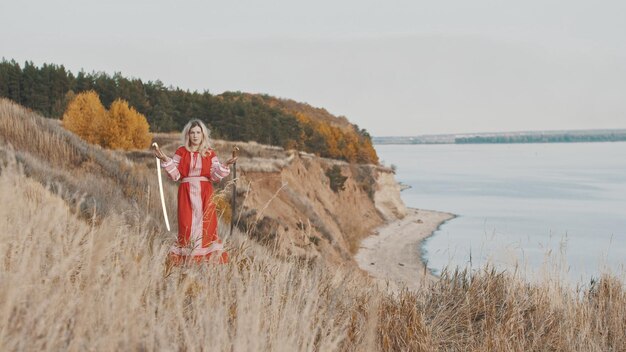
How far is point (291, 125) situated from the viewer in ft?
214

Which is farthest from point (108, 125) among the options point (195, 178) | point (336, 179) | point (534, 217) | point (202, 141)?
point (534, 217)

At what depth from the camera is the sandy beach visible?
128ft

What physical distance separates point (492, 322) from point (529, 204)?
79.0 meters

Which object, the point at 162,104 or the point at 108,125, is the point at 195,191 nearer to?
the point at 108,125

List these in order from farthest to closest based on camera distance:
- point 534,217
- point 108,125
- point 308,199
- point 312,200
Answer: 1. point 534,217
2. point 312,200
3. point 108,125
4. point 308,199

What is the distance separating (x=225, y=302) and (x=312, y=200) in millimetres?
38342

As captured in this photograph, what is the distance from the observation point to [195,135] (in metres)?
6.60

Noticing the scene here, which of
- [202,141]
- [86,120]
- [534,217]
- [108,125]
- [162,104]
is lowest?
[534,217]

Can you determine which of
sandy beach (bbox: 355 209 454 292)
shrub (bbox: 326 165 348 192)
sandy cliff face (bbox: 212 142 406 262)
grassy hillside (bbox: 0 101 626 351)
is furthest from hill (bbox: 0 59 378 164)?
grassy hillside (bbox: 0 101 626 351)

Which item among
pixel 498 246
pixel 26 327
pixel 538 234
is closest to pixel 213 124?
pixel 538 234

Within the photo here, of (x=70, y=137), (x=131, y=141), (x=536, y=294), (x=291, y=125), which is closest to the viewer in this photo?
(x=536, y=294)

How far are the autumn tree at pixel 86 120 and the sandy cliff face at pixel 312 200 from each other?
794 cm

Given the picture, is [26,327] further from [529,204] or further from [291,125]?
[529,204]

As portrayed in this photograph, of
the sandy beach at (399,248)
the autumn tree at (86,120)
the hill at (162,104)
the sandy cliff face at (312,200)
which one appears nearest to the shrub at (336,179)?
the sandy cliff face at (312,200)
